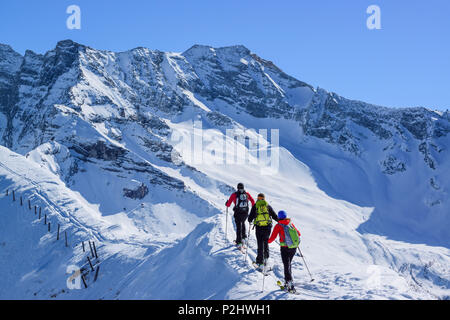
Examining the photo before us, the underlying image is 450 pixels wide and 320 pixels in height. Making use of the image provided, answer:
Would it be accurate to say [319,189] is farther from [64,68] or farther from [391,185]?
[64,68]

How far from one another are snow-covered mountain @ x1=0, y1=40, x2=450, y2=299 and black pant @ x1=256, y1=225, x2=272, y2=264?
3.14 ft

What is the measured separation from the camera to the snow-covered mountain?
15930 millimetres

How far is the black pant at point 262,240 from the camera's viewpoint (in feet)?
44.2

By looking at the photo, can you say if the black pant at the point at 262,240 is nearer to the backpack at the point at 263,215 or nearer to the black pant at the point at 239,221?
the backpack at the point at 263,215

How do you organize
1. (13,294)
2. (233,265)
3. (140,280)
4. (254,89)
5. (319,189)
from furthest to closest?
(254,89)
(319,189)
(13,294)
(140,280)
(233,265)

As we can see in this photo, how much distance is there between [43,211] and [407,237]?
360 feet

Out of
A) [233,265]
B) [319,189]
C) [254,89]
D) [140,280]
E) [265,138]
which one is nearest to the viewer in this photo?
[233,265]

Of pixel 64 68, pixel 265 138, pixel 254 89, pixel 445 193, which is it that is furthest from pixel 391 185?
pixel 64 68

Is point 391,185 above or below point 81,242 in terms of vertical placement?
below

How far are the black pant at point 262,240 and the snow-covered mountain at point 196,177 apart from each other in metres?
0.96

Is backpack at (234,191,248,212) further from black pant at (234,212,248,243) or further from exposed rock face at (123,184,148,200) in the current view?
exposed rock face at (123,184,148,200)

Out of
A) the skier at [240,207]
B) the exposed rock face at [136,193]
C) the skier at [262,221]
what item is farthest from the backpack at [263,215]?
the exposed rock face at [136,193]
